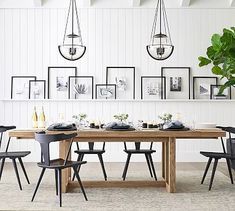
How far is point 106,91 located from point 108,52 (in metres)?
0.73

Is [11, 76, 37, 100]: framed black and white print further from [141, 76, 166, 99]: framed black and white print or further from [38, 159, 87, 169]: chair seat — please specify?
[38, 159, 87, 169]: chair seat

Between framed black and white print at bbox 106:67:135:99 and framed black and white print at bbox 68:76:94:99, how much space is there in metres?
0.34

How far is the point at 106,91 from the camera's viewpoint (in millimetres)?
7684

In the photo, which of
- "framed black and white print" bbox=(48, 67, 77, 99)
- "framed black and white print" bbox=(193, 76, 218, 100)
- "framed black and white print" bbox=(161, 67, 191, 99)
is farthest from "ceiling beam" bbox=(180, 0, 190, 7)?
"framed black and white print" bbox=(48, 67, 77, 99)

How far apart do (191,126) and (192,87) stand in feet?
8.66

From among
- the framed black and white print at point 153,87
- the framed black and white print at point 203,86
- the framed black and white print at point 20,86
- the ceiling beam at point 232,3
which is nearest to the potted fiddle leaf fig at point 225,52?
the framed black and white print at point 153,87

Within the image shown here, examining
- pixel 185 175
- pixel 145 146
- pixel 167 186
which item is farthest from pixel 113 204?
pixel 145 146

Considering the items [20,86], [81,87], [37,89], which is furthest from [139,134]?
[20,86]

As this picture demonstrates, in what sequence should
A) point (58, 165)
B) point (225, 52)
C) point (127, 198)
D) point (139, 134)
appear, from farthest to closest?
point (139, 134) → point (127, 198) → point (58, 165) → point (225, 52)

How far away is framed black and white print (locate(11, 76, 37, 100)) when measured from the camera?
→ 769 cm

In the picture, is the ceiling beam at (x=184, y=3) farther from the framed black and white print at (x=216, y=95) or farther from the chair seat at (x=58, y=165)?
the chair seat at (x=58, y=165)

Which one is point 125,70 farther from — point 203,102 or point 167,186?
point 167,186

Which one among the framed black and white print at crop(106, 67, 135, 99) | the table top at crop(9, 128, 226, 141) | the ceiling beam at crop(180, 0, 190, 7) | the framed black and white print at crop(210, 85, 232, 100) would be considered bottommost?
the table top at crop(9, 128, 226, 141)

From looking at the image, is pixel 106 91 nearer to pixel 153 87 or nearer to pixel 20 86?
pixel 153 87
